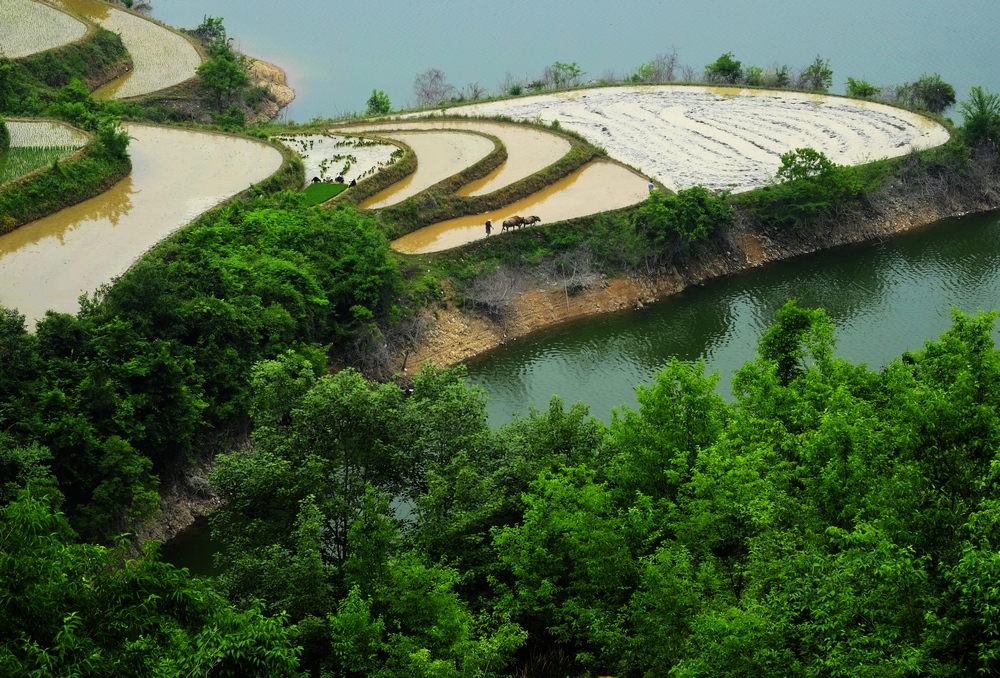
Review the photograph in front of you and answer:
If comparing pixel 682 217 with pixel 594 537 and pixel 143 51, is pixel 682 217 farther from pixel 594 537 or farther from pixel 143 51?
pixel 143 51

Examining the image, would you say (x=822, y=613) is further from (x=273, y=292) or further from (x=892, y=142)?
(x=892, y=142)

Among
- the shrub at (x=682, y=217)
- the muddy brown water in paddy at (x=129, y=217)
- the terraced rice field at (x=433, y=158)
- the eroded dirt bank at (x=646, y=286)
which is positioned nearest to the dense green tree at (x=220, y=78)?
the muddy brown water in paddy at (x=129, y=217)

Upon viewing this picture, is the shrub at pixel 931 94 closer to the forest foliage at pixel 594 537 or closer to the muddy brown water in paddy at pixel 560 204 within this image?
the muddy brown water in paddy at pixel 560 204

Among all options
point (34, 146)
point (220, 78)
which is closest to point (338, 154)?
point (220, 78)

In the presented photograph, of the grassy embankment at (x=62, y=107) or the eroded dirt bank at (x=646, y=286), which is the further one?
the eroded dirt bank at (x=646, y=286)

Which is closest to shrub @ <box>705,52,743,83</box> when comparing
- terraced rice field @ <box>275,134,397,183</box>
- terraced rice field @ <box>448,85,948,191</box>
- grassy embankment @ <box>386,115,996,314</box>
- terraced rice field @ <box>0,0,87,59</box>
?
terraced rice field @ <box>448,85,948,191</box>
